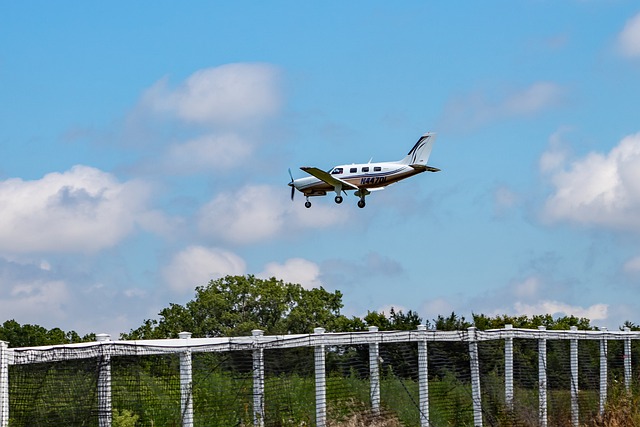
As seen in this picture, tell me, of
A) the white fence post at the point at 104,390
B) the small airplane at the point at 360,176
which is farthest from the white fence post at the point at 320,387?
the small airplane at the point at 360,176

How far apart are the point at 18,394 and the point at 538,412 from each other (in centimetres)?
839

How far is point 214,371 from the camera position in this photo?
14.8 meters

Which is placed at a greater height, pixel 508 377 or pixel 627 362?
pixel 627 362

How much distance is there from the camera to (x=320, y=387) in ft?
46.6

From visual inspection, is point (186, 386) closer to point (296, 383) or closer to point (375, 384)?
point (296, 383)

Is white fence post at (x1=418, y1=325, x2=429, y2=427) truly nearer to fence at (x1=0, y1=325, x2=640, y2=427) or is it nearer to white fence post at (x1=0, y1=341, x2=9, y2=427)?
fence at (x1=0, y1=325, x2=640, y2=427)

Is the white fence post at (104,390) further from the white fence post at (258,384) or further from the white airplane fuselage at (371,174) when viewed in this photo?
the white airplane fuselage at (371,174)

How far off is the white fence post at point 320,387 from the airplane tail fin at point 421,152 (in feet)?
120

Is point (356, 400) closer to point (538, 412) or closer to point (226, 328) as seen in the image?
point (538, 412)

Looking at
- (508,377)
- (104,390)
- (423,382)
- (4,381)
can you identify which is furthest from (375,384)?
(4,381)

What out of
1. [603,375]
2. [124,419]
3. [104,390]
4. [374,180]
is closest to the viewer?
[104,390]

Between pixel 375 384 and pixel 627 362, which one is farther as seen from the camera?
pixel 627 362

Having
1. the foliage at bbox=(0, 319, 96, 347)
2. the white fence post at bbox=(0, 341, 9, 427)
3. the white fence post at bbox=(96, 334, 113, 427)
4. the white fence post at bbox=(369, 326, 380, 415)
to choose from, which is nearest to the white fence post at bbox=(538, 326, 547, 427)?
the white fence post at bbox=(369, 326, 380, 415)

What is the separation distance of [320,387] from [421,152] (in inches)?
1476
